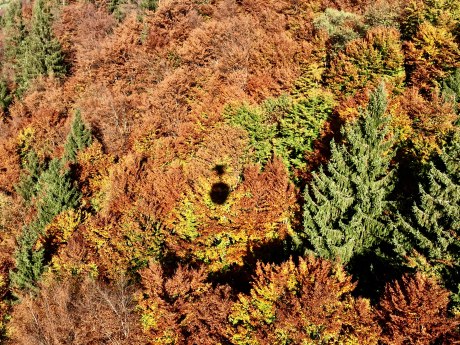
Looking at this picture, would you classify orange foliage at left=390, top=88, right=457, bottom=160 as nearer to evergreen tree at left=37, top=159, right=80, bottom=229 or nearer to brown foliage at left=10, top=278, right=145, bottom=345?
brown foliage at left=10, top=278, right=145, bottom=345

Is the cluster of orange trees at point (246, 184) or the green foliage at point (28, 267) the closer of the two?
the cluster of orange trees at point (246, 184)

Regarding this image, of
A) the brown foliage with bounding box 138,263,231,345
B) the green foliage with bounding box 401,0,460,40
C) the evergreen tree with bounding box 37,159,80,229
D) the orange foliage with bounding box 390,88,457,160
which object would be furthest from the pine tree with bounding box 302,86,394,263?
the evergreen tree with bounding box 37,159,80,229

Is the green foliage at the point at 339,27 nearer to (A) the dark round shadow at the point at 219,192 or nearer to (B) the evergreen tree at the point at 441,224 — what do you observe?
(A) the dark round shadow at the point at 219,192

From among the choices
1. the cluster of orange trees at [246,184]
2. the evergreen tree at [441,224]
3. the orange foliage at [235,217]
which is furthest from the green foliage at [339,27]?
the evergreen tree at [441,224]

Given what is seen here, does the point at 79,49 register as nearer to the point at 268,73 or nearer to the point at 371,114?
the point at 268,73

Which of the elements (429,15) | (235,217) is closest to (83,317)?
(235,217)

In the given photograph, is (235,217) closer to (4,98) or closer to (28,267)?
(28,267)
